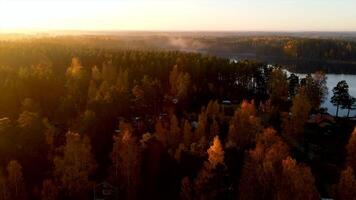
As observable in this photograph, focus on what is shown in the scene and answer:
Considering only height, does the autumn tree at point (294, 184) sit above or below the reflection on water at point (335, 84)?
above

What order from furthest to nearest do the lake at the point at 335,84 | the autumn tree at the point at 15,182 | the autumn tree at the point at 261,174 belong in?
the lake at the point at 335,84
the autumn tree at the point at 261,174
the autumn tree at the point at 15,182

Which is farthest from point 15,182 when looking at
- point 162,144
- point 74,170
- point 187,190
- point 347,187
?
point 347,187

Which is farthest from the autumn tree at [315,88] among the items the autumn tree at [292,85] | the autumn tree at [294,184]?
the autumn tree at [294,184]

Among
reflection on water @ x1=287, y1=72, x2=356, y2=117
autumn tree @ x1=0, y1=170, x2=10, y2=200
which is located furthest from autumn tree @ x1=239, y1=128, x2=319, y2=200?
reflection on water @ x1=287, y1=72, x2=356, y2=117

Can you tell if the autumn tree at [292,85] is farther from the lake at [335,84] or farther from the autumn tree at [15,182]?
the autumn tree at [15,182]

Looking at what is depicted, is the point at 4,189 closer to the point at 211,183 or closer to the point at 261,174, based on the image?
the point at 211,183

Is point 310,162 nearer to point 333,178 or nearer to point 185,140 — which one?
point 333,178

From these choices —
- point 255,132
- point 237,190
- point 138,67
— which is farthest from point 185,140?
point 138,67

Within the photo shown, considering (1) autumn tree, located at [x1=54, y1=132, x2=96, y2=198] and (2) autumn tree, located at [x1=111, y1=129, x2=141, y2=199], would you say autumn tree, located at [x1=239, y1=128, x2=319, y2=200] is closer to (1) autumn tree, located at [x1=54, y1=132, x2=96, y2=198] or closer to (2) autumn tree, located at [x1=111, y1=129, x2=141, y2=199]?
(2) autumn tree, located at [x1=111, y1=129, x2=141, y2=199]
